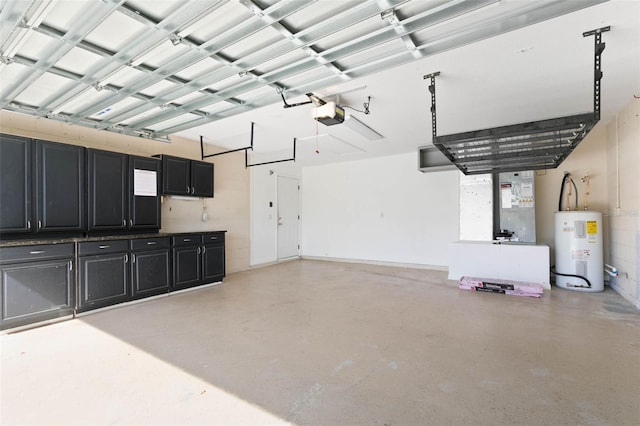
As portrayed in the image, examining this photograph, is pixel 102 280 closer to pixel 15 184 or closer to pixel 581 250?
pixel 15 184

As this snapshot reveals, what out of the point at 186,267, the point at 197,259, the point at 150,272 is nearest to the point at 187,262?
the point at 186,267

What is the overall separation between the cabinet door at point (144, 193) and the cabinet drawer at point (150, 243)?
1.09 feet

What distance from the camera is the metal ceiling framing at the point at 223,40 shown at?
77.5 inches

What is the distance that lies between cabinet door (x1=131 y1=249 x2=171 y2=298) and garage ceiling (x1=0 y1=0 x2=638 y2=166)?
1940 mm

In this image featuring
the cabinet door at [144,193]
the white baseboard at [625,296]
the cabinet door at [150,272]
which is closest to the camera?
the white baseboard at [625,296]

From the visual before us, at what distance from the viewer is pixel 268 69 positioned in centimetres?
284

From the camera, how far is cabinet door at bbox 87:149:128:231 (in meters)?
3.94

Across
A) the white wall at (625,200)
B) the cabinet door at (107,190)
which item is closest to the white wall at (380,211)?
the white wall at (625,200)

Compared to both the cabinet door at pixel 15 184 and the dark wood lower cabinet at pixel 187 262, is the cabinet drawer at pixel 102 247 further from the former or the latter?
the dark wood lower cabinet at pixel 187 262

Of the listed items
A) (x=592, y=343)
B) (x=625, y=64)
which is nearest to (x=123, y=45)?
(x=625, y=64)

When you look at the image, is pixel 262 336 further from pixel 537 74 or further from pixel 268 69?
pixel 537 74

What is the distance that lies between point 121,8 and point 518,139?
156 inches

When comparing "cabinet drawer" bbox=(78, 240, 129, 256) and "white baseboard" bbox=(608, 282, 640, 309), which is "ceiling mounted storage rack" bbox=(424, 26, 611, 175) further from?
"cabinet drawer" bbox=(78, 240, 129, 256)

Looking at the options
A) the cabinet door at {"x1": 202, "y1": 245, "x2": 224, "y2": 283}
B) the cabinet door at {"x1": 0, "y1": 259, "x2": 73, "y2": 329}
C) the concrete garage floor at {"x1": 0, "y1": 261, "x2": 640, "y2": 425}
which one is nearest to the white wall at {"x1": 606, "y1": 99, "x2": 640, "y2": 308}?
the concrete garage floor at {"x1": 0, "y1": 261, "x2": 640, "y2": 425}
